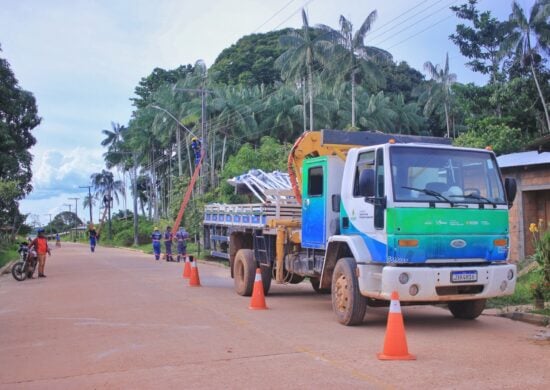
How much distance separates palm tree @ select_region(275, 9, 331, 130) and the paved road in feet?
101

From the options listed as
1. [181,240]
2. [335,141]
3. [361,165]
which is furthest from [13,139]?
[361,165]

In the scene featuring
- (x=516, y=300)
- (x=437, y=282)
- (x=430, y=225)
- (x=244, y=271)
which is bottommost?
(x=516, y=300)

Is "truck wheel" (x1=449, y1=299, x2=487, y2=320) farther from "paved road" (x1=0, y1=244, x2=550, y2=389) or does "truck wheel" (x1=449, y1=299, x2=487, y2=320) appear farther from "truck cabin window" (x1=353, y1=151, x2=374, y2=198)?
"truck cabin window" (x1=353, y1=151, x2=374, y2=198)

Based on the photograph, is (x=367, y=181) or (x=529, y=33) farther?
(x=529, y=33)

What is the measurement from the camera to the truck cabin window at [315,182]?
33.4 ft

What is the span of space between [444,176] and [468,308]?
7.80 feet

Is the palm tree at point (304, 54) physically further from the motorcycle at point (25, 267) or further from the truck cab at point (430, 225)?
the truck cab at point (430, 225)

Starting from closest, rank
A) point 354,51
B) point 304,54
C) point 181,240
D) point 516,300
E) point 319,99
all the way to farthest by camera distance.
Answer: point 516,300 → point 181,240 → point 304,54 → point 354,51 → point 319,99

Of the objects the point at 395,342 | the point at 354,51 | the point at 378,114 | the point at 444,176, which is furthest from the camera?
the point at 378,114

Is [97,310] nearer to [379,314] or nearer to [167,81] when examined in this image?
[379,314]

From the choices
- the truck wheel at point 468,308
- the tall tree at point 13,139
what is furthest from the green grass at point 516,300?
the tall tree at point 13,139

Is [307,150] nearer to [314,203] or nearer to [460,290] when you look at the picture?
[314,203]

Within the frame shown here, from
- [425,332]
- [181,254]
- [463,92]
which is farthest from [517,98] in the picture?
[425,332]

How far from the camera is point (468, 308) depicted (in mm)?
9664
